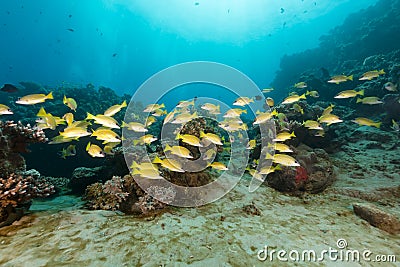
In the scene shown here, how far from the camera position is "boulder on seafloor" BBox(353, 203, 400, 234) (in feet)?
12.3

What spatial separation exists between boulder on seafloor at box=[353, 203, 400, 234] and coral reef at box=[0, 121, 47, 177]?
275 inches

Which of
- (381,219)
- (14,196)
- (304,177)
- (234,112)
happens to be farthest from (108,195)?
(381,219)

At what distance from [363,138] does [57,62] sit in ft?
448

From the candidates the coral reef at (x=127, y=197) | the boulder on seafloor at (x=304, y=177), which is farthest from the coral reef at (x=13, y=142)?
the boulder on seafloor at (x=304, y=177)

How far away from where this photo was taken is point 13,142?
166 inches

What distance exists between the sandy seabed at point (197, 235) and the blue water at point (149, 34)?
63.5m

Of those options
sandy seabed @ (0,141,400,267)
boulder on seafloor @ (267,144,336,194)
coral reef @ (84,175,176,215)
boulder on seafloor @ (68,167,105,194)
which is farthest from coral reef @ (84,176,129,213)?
boulder on seafloor @ (267,144,336,194)

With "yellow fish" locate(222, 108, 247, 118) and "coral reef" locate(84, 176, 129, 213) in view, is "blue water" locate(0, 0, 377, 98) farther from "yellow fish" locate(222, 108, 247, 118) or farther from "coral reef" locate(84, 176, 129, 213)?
"coral reef" locate(84, 176, 129, 213)

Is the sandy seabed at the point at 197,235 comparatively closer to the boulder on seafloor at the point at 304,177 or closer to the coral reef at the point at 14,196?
the coral reef at the point at 14,196

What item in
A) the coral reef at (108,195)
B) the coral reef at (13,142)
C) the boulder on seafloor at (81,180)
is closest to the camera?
the coral reef at (13,142)

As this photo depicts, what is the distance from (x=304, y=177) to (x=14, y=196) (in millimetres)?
6585

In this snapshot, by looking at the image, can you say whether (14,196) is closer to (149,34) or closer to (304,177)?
(304,177)

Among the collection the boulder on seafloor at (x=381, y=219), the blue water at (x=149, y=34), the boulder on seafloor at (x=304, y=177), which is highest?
the blue water at (x=149, y=34)

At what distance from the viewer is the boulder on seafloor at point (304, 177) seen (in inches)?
227
